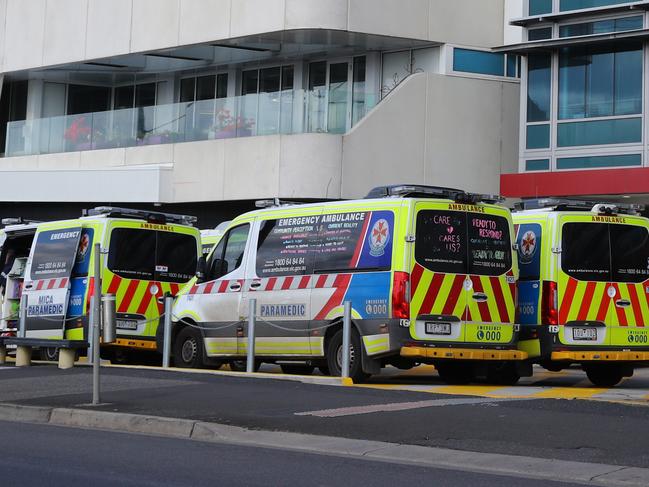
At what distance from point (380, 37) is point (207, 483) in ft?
81.8

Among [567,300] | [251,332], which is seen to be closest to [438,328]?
[567,300]

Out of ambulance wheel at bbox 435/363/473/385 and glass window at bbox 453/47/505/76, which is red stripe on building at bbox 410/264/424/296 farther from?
glass window at bbox 453/47/505/76

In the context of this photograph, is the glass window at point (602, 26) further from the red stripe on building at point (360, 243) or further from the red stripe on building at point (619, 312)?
the red stripe on building at point (360, 243)

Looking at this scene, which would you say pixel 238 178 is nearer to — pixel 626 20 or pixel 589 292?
pixel 626 20

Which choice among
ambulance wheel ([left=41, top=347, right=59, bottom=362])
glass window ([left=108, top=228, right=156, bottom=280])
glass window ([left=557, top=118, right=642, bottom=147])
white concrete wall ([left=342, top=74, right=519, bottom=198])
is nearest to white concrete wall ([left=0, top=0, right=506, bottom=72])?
white concrete wall ([left=342, top=74, right=519, bottom=198])

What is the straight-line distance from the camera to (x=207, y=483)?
343 inches

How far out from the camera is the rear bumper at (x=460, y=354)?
15.1 m

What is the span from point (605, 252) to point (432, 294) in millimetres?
2575

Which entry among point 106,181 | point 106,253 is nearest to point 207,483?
point 106,253

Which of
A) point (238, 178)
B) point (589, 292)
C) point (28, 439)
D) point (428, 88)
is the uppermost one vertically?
point (428, 88)

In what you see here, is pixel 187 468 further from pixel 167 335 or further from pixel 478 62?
pixel 478 62

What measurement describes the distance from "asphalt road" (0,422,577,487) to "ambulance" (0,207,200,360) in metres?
8.83

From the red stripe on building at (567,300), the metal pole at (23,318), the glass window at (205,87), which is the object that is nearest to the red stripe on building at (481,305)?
the red stripe on building at (567,300)

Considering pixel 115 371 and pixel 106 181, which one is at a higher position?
pixel 106 181
